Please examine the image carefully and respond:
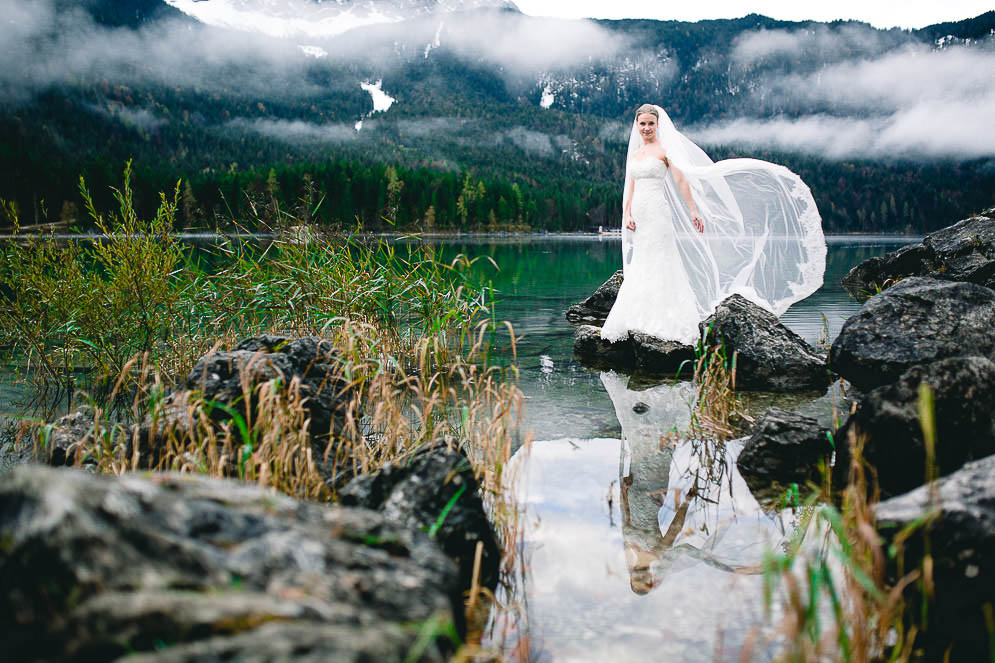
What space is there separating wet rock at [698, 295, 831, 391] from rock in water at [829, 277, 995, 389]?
779mm

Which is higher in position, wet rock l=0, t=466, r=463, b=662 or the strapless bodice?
the strapless bodice

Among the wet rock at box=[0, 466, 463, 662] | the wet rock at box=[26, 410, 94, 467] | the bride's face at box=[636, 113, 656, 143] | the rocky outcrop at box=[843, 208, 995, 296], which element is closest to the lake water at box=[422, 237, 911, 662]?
the wet rock at box=[0, 466, 463, 662]

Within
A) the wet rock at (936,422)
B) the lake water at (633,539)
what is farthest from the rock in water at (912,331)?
the wet rock at (936,422)

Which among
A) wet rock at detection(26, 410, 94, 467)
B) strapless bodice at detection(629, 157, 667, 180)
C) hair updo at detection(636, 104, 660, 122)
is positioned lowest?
wet rock at detection(26, 410, 94, 467)

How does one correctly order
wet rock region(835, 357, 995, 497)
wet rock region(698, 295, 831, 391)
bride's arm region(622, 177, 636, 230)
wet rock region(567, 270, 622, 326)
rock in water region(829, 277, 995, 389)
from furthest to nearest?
1. wet rock region(567, 270, 622, 326)
2. bride's arm region(622, 177, 636, 230)
3. wet rock region(698, 295, 831, 391)
4. rock in water region(829, 277, 995, 389)
5. wet rock region(835, 357, 995, 497)

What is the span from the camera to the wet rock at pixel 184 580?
1.43m

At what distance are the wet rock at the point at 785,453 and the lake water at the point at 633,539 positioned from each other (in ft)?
0.61

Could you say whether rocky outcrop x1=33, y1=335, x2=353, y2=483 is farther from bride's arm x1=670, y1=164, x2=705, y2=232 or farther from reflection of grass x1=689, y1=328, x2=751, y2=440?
bride's arm x1=670, y1=164, x2=705, y2=232

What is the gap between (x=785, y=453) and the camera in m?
4.45

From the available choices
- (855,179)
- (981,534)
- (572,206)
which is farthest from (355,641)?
(855,179)

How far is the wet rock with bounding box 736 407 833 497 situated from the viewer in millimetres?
4391

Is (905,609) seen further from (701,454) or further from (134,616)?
(134,616)

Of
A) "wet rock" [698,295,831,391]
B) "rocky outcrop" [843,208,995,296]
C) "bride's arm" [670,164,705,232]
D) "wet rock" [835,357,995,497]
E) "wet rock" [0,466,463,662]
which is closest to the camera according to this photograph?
"wet rock" [0,466,463,662]

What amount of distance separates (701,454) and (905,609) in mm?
2305
